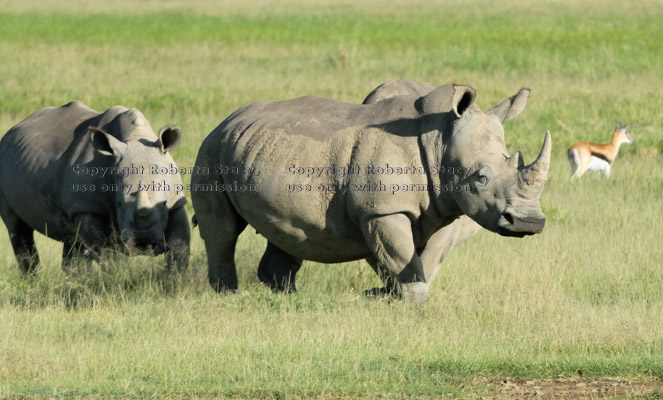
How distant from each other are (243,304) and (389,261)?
1.15 meters

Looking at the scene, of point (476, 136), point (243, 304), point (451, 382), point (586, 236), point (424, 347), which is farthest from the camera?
point (586, 236)

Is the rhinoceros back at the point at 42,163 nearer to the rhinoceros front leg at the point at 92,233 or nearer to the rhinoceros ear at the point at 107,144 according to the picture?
the rhinoceros front leg at the point at 92,233

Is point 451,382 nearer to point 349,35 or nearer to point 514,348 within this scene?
point 514,348

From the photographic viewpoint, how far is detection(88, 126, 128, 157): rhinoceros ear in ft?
31.1

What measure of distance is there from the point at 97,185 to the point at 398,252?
10.3ft

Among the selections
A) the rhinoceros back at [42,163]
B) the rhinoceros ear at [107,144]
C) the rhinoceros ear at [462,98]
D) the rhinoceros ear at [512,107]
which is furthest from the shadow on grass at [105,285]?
the rhinoceros ear at [512,107]

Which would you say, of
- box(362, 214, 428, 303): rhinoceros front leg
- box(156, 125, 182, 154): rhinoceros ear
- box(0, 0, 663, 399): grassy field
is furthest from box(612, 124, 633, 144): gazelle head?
box(362, 214, 428, 303): rhinoceros front leg

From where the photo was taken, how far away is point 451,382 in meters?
6.36

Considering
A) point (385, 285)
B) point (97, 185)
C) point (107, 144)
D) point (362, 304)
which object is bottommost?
point (362, 304)

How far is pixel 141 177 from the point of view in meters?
9.31

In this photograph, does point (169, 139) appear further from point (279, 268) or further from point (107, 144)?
point (279, 268)

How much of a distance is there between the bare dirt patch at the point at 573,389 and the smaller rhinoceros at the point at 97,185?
12.5ft

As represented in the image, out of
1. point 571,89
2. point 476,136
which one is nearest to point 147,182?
point 476,136

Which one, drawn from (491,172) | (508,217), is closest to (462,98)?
(491,172)
